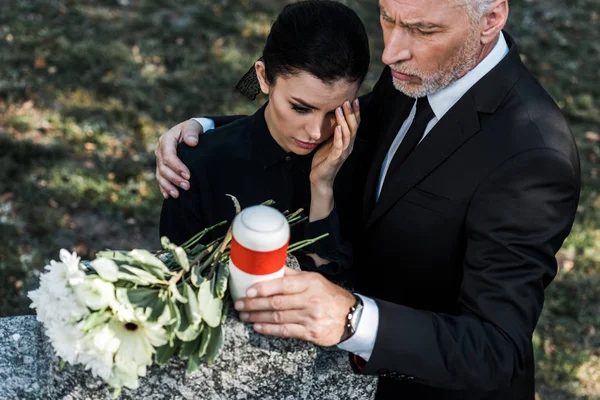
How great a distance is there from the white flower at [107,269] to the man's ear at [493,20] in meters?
1.49

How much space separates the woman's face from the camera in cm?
287

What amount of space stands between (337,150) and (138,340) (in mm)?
1221

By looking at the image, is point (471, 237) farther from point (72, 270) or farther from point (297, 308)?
point (72, 270)

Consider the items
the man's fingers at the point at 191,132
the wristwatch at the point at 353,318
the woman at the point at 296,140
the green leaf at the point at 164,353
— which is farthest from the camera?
the man's fingers at the point at 191,132

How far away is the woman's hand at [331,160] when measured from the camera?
2869mm

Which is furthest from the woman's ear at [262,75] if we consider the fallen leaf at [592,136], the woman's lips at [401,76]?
the fallen leaf at [592,136]

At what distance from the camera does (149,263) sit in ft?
6.69

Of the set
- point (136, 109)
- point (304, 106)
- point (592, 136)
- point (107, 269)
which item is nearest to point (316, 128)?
point (304, 106)

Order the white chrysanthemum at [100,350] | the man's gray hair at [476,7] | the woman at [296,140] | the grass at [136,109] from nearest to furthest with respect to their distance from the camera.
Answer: the white chrysanthemum at [100,350], the man's gray hair at [476,7], the woman at [296,140], the grass at [136,109]

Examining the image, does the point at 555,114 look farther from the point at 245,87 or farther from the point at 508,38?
the point at 245,87

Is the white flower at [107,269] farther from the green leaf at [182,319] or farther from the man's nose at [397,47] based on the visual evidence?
the man's nose at [397,47]

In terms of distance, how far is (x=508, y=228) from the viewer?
235 centimetres

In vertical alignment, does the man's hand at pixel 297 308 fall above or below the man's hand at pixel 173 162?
above

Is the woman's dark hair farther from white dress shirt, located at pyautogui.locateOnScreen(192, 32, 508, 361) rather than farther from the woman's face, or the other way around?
white dress shirt, located at pyautogui.locateOnScreen(192, 32, 508, 361)
